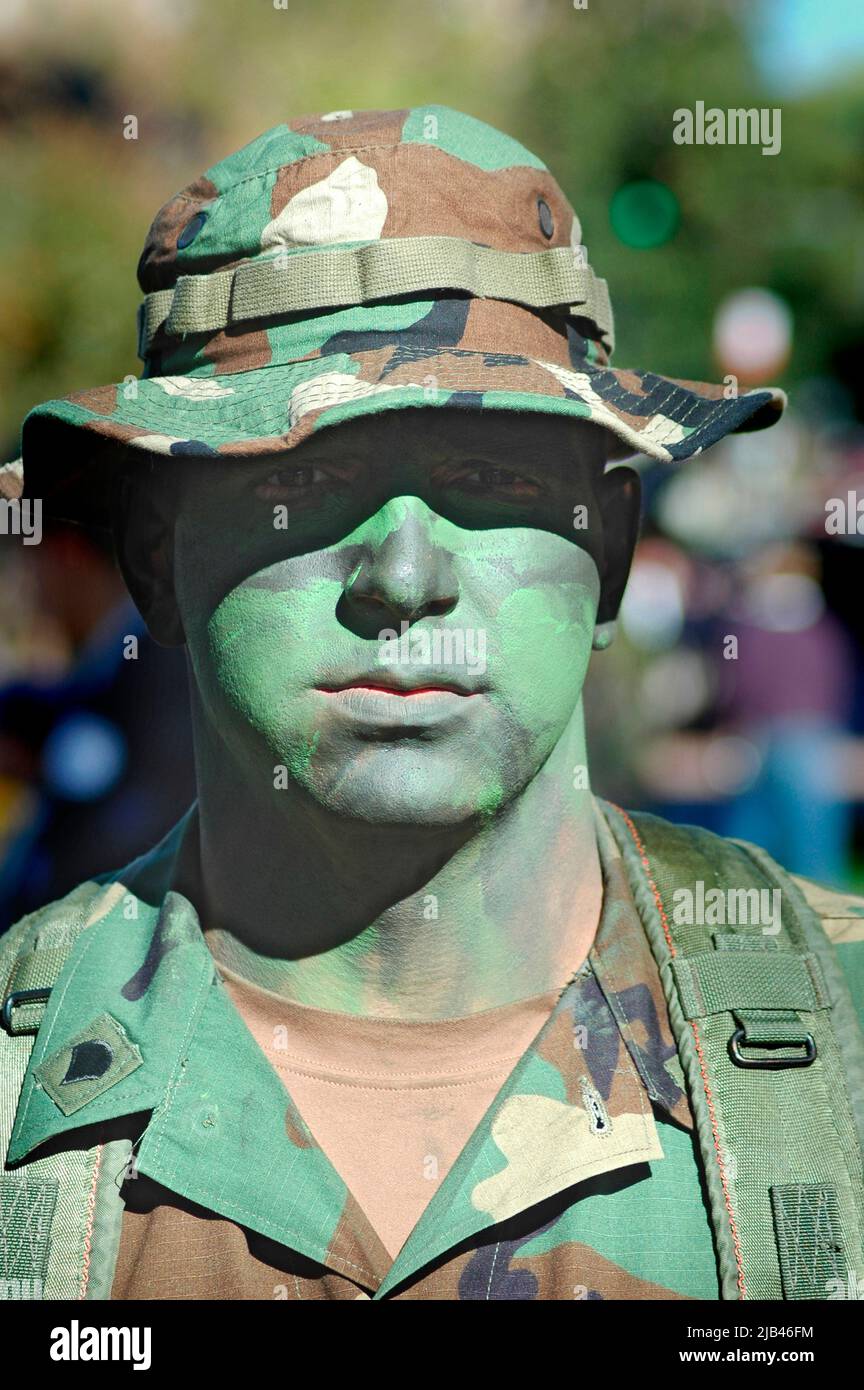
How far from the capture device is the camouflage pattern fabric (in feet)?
7.39

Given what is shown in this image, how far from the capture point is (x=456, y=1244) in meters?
2.25

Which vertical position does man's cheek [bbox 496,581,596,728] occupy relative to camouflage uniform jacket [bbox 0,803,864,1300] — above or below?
above

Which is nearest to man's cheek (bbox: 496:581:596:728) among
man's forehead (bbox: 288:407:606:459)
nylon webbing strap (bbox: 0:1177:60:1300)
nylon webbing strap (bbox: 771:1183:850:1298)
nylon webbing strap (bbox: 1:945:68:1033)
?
man's forehead (bbox: 288:407:606:459)

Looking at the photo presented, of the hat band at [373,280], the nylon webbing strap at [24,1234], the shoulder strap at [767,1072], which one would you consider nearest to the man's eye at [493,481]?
the hat band at [373,280]

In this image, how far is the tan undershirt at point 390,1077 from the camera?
242 centimetres

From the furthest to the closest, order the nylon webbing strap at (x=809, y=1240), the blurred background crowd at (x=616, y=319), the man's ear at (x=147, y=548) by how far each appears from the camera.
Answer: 1. the blurred background crowd at (x=616, y=319)
2. the man's ear at (x=147, y=548)
3. the nylon webbing strap at (x=809, y=1240)

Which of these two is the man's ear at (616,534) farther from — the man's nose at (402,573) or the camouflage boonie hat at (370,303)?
the man's nose at (402,573)

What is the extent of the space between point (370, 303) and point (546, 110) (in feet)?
57.5

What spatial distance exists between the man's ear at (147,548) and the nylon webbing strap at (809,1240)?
1.39m

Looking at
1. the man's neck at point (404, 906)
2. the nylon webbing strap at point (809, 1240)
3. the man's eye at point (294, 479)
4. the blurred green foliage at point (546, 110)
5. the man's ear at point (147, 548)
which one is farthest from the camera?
the blurred green foliage at point (546, 110)

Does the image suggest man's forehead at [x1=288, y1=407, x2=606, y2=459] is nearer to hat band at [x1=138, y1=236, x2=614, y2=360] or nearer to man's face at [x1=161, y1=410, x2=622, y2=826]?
man's face at [x1=161, y1=410, x2=622, y2=826]

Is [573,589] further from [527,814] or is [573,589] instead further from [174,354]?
[174,354]

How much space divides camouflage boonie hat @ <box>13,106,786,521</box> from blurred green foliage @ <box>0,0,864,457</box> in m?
12.5

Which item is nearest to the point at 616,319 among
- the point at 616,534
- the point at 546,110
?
the point at 546,110
